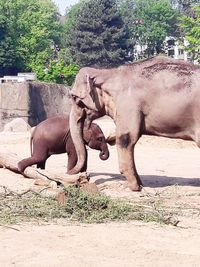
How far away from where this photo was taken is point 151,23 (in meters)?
87.3

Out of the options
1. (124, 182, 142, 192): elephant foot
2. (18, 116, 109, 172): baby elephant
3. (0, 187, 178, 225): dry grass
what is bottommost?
(124, 182, 142, 192): elephant foot

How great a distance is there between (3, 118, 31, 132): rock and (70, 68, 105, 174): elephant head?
10972mm

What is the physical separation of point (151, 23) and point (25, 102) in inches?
2654

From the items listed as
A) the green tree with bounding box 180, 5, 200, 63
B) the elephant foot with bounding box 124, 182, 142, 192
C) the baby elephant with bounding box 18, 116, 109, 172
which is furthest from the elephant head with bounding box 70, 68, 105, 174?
the green tree with bounding box 180, 5, 200, 63

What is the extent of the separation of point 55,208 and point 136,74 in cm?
267

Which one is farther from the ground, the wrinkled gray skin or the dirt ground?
the wrinkled gray skin

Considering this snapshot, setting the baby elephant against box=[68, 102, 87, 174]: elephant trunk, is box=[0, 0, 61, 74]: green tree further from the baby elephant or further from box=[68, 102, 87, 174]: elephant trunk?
box=[68, 102, 87, 174]: elephant trunk

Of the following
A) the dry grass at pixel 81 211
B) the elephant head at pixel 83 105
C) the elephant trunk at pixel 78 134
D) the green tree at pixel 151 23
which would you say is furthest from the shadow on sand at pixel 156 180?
the green tree at pixel 151 23

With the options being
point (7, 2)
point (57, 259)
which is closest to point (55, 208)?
point (57, 259)

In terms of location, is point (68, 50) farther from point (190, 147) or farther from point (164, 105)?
point (164, 105)

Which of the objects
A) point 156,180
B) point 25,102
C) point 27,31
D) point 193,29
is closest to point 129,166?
point 156,180

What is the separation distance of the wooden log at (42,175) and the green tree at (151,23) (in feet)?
228

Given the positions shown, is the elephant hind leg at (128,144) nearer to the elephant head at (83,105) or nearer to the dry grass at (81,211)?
the elephant head at (83,105)

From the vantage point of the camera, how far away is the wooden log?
343 inches
